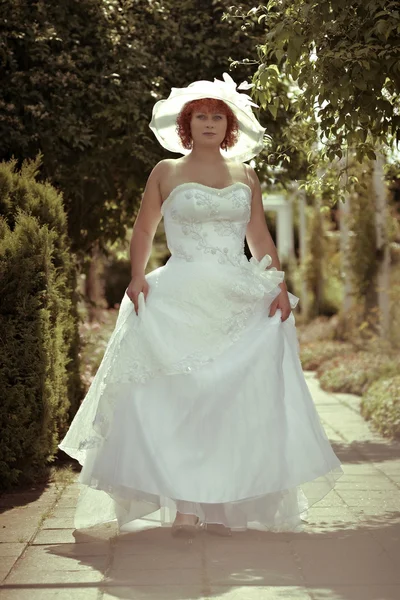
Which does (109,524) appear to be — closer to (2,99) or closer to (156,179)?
(156,179)

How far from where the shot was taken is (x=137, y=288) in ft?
17.4

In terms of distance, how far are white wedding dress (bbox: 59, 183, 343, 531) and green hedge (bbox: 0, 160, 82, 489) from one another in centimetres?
109

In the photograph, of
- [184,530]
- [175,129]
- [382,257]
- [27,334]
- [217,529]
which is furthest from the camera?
[382,257]

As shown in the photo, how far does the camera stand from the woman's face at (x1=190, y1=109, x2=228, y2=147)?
5.50 metres

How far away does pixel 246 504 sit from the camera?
518 cm

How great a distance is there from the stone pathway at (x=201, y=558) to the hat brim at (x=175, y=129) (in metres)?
2.01

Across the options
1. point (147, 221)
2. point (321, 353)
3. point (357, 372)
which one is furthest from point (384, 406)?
point (321, 353)

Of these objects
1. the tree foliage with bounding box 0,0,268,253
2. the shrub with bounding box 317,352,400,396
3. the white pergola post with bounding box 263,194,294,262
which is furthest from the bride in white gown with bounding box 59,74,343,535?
the white pergola post with bounding box 263,194,294,262

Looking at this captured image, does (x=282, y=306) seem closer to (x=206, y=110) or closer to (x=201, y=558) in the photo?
(x=206, y=110)

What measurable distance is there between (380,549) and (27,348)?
2553mm

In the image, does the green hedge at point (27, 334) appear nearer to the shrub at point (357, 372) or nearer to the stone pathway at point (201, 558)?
the stone pathway at point (201, 558)

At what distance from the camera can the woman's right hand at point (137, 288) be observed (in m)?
5.29

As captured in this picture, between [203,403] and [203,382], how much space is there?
10 centimetres

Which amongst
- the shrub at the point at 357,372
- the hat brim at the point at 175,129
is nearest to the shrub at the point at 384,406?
the shrub at the point at 357,372
